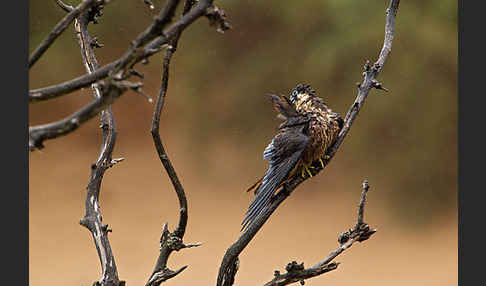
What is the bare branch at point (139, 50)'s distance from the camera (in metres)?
1.00

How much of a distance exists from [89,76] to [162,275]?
0.65 m

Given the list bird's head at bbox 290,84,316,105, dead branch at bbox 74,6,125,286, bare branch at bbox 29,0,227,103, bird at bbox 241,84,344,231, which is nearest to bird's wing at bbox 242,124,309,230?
bird at bbox 241,84,344,231

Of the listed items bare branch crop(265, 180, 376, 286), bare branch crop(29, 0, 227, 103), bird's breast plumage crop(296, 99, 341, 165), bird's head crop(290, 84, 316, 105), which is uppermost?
bird's head crop(290, 84, 316, 105)

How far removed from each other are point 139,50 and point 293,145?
1.89ft

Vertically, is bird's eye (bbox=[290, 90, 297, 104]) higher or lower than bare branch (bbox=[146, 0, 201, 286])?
higher

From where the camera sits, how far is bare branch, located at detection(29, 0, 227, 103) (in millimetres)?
1005

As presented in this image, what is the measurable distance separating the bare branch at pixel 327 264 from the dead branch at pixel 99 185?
370 mm

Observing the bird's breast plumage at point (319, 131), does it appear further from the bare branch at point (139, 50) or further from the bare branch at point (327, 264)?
the bare branch at point (139, 50)

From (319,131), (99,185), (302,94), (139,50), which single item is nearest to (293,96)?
(302,94)

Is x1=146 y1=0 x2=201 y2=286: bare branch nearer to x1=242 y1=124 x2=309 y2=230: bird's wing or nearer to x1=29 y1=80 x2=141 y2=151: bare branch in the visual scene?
x1=242 y1=124 x2=309 y2=230: bird's wing

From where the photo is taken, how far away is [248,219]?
146 cm

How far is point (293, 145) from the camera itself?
1.49m

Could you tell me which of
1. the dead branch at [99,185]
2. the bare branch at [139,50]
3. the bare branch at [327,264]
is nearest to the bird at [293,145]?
the bare branch at [327,264]

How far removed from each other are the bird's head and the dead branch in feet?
1.52
